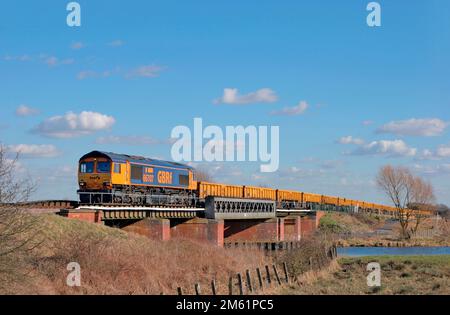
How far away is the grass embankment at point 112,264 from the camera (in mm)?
20812

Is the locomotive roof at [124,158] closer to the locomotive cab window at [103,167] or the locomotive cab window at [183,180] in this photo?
the locomotive cab window at [103,167]

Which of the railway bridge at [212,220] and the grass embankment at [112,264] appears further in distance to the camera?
the railway bridge at [212,220]

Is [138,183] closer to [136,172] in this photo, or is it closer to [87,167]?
[136,172]

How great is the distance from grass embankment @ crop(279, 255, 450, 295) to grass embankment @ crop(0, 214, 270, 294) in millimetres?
4179

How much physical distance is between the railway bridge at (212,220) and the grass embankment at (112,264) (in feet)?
20.1

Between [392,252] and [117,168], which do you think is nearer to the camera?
[117,168]

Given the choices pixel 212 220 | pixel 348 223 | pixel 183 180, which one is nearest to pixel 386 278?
pixel 212 220

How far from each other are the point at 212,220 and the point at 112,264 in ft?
101

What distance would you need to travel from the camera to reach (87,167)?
45.1 metres

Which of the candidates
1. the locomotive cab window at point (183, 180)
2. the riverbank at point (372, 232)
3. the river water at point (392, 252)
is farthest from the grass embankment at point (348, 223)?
the locomotive cab window at point (183, 180)

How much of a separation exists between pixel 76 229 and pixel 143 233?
1228cm
